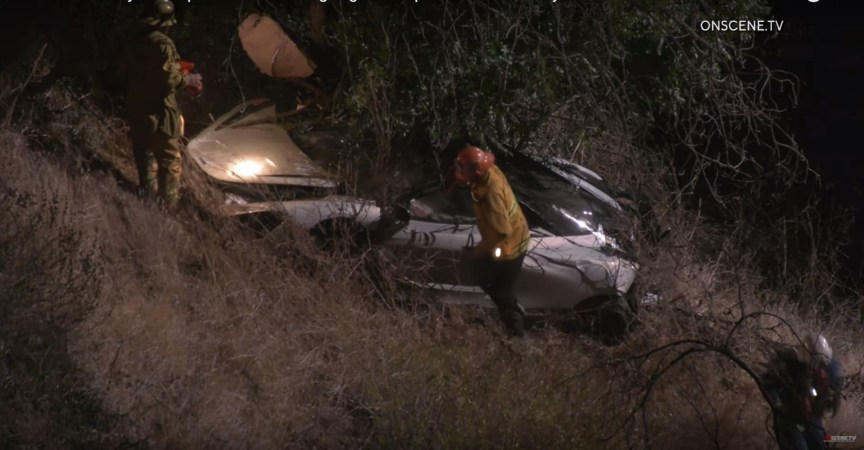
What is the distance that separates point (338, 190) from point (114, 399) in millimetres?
2835

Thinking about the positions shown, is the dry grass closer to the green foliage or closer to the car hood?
the car hood

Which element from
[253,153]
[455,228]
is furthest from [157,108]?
[455,228]

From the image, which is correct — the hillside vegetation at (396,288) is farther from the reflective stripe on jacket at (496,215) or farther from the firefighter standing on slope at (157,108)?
the reflective stripe on jacket at (496,215)

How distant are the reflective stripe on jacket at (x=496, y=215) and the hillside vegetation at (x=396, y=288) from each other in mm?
559

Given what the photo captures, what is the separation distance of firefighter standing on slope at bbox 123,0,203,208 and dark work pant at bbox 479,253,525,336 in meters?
2.72

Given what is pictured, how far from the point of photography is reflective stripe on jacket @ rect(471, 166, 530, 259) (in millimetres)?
7746

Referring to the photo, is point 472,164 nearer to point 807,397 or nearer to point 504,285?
point 504,285

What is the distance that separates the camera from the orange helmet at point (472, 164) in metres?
7.78

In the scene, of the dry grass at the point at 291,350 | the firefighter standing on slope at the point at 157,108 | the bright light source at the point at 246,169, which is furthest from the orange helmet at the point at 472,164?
the firefighter standing on slope at the point at 157,108

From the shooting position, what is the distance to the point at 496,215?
7.75 m

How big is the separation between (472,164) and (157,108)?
2.81 meters

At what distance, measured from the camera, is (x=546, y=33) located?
8992 millimetres

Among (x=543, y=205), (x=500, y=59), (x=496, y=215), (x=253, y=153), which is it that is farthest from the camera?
(x=500, y=59)

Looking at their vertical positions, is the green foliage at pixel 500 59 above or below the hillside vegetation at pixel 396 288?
above
